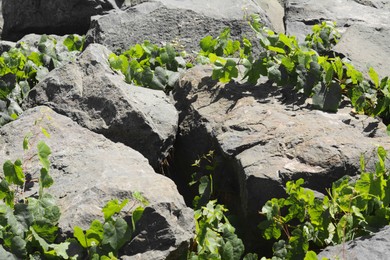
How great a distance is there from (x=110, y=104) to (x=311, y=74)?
3.36ft

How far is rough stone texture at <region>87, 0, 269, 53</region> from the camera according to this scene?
207 inches

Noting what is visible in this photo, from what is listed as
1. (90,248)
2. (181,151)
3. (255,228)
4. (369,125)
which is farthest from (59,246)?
(369,125)

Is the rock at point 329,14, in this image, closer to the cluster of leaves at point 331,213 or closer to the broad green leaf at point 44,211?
the cluster of leaves at point 331,213

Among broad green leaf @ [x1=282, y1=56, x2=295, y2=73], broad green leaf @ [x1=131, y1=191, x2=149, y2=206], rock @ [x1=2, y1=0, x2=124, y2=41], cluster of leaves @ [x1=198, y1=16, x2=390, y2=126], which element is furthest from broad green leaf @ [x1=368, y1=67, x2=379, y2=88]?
rock @ [x1=2, y1=0, x2=124, y2=41]

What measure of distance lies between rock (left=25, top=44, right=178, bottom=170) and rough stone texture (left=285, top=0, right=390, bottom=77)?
1131mm

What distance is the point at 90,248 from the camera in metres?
3.17

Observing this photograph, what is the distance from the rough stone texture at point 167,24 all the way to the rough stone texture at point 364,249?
2.18m

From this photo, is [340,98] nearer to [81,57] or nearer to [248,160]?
[248,160]

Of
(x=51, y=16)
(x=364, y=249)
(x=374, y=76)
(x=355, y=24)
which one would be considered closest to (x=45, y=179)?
(x=364, y=249)

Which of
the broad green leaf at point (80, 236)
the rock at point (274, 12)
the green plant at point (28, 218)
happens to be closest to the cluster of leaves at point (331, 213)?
the broad green leaf at point (80, 236)

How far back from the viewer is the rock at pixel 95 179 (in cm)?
326

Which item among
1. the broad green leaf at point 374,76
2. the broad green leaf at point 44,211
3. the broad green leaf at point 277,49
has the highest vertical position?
the broad green leaf at point 277,49

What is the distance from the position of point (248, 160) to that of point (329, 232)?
524mm

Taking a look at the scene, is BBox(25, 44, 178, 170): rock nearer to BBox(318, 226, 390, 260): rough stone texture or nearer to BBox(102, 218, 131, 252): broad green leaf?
BBox(102, 218, 131, 252): broad green leaf
